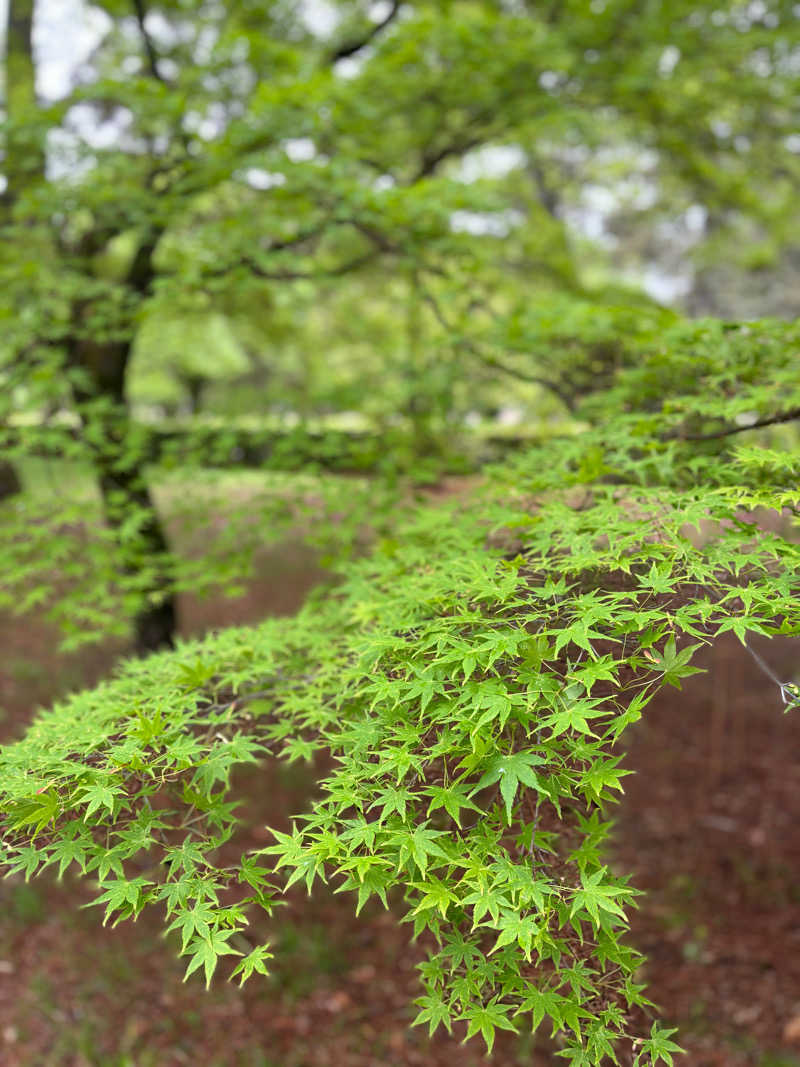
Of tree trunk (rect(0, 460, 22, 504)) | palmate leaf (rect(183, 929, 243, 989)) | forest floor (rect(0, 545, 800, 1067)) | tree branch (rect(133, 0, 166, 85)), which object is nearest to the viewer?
palmate leaf (rect(183, 929, 243, 989))

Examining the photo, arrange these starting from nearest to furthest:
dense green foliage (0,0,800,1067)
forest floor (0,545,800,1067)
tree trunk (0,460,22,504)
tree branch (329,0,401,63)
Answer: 1. dense green foliage (0,0,800,1067)
2. forest floor (0,545,800,1067)
3. tree branch (329,0,401,63)
4. tree trunk (0,460,22,504)

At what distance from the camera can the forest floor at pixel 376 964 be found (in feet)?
15.5

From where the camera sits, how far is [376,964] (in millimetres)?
5496

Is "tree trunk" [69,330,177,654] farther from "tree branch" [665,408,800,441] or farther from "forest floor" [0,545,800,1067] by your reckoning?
"tree branch" [665,408,800,441]

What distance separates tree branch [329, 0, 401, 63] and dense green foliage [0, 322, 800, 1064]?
240 inches

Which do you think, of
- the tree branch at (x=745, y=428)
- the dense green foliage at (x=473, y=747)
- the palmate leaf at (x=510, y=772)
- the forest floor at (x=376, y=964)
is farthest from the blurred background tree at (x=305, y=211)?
the palmate leaf at (x=510, y=772)

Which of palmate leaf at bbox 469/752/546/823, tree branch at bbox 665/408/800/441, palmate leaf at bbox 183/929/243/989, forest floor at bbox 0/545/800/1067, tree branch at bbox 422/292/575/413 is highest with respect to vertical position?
tree branch at bbox 422/292/575/413

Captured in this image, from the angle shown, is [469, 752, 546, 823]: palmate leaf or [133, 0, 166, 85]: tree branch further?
[133, 0, 166, 85]: tree branch

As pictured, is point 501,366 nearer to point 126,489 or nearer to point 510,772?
point 126,489

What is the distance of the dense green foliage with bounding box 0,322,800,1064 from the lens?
74.1 inches

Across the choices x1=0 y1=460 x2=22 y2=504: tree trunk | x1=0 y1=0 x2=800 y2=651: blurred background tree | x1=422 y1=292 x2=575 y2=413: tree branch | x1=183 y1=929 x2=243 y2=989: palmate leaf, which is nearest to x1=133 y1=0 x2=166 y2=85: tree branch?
x1=0 y1=0 x2=800 y2=651: blurred background tree

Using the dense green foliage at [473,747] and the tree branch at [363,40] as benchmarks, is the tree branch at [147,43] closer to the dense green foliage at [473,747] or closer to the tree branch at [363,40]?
the tree branch at [363,40]

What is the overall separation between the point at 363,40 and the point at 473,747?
7.38 metres

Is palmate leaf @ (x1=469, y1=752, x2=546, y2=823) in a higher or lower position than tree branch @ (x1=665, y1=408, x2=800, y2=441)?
lower
